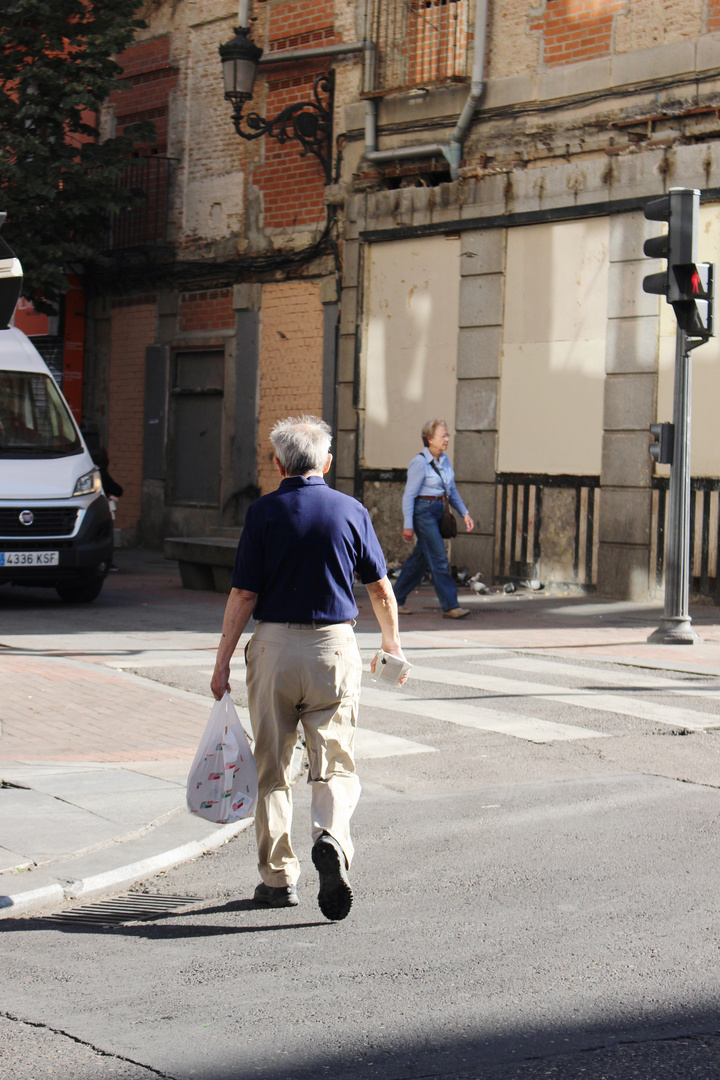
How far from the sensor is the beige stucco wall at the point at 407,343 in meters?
17.1

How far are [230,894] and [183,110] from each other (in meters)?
18.7

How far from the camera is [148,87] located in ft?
73.5

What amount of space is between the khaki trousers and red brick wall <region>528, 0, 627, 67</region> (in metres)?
12.7

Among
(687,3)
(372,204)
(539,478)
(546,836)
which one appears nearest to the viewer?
(546,836)

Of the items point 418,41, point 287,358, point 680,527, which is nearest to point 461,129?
point 418,41

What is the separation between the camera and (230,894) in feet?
16.4

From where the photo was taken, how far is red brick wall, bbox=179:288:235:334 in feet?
68.5

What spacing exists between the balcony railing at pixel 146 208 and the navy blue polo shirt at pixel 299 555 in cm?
1787

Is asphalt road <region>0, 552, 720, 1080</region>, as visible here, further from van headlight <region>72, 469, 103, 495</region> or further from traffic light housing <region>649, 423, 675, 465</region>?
van headlight <region>72, 469, 103, 495</region>

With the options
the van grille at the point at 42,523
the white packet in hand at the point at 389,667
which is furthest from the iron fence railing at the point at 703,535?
the white packet in hand at the point at 389,667

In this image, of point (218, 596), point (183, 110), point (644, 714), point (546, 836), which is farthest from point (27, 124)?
point (546, 836)

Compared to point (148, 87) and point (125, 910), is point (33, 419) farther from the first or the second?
point (148, 87)

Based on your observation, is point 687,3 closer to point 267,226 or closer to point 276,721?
point 267,226

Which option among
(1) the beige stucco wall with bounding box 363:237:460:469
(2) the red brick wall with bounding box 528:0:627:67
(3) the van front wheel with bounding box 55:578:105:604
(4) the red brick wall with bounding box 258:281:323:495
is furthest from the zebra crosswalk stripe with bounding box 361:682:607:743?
(4) the red brick wall with bounding box 258:281:323:495
